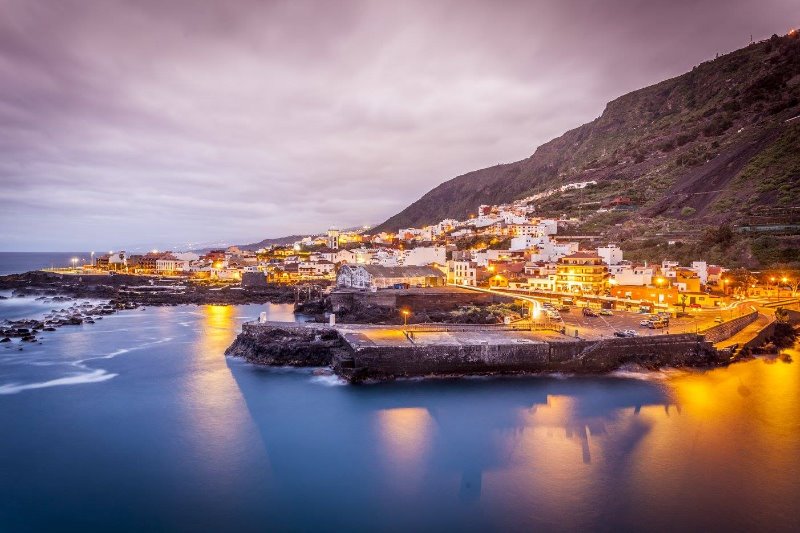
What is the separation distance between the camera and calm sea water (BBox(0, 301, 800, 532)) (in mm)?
11992

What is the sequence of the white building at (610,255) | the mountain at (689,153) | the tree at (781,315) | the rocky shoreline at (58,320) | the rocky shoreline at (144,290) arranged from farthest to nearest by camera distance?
1. the mountain at (689,153)
2. the rocky shoreline at (144,290)
3. the white building at (610,255)
4. the rocky shoreline at (58,320)
5. the tree at (781,315)

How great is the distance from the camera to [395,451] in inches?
611

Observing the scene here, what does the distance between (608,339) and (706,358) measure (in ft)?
17.3

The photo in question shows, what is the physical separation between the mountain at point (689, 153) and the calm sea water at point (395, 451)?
157ft

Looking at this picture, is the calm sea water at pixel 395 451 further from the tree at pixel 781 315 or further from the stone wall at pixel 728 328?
the tree at pixel 781 315

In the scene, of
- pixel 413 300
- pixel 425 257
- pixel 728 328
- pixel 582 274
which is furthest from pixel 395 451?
pixel 425 257

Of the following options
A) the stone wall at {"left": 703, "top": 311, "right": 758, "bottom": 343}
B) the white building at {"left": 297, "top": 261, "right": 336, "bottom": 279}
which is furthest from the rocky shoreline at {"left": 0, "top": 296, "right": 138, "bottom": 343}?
the stone wall at {"left": 703, "top": 311, "right": 758, "bottom": 343}

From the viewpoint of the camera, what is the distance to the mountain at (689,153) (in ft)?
211

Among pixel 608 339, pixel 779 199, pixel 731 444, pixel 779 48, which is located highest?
pixel 779 48

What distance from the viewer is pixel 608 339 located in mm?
23141

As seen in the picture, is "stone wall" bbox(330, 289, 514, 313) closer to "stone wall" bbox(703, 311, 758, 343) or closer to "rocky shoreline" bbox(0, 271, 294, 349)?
"stone wall" bbox(703, 311, 758, 343)

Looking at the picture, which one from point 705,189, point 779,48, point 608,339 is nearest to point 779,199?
point 705,189

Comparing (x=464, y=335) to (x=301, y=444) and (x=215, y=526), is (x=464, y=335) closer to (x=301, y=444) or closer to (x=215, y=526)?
(x=301, y=444)

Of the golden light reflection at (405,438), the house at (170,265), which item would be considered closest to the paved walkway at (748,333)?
the golden light reflection at (405,438)
